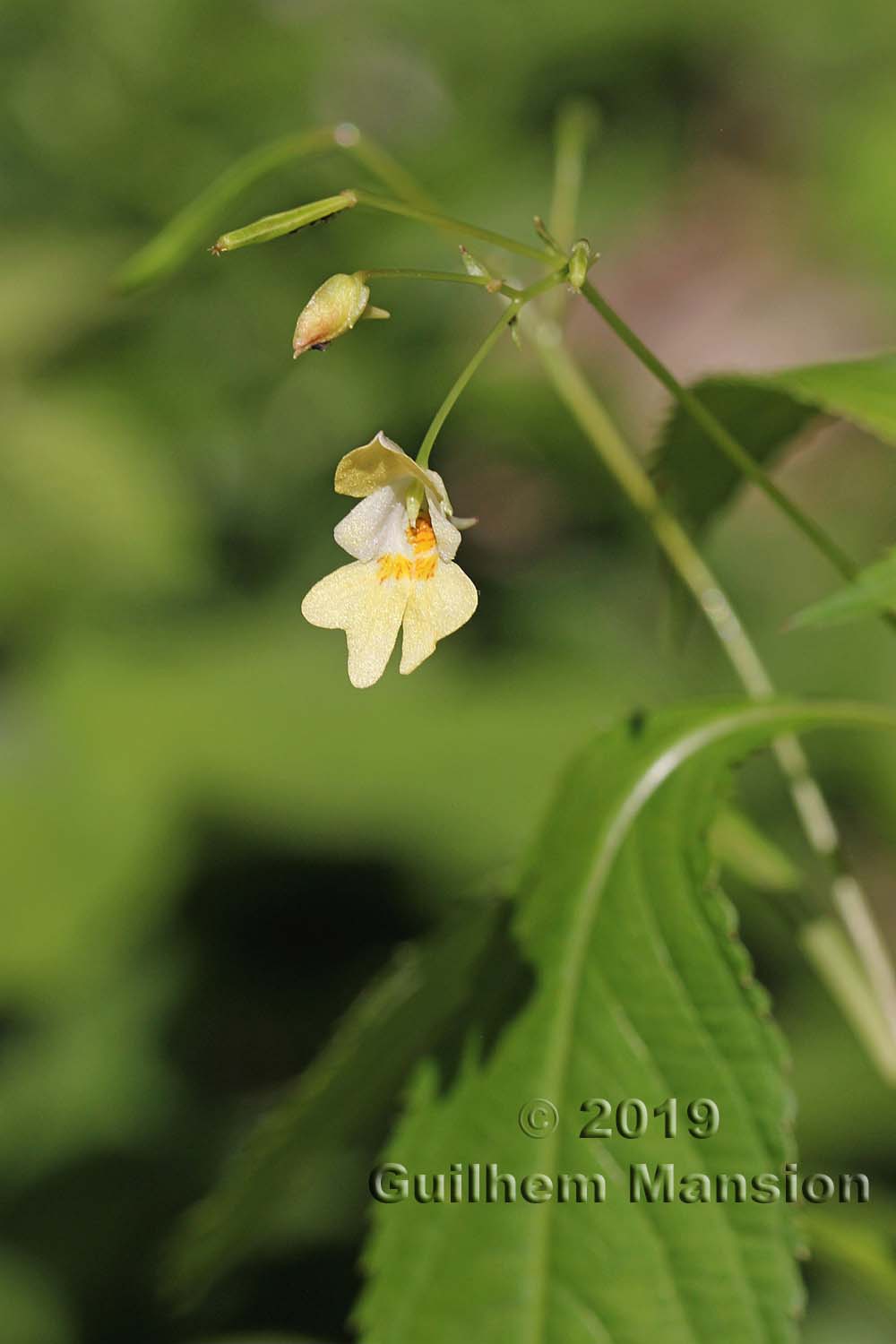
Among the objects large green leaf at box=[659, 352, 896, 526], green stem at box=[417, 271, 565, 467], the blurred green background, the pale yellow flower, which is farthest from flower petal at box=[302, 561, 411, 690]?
the blurred green background

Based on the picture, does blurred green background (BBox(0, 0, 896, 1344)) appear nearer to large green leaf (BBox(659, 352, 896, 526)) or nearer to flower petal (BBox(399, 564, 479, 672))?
large green leaf (BBox(659, 352, 896, 526))

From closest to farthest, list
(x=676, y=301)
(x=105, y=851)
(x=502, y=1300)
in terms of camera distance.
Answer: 1. (x=502, y=1300)
2. (x=105, y=851)
3. (x=676, y=301)

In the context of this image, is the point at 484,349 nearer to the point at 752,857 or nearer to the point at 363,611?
the point at 363,611

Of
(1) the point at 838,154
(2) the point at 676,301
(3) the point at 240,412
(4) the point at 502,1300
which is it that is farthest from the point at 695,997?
(2) the point at 676,301

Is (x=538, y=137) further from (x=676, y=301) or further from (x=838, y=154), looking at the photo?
(x=676, y=301)

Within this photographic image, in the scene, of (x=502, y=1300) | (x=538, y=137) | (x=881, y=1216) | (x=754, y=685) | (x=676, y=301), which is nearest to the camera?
(x=502, y=1300)
